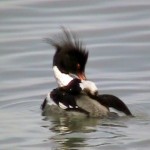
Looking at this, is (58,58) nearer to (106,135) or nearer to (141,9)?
(106,135)

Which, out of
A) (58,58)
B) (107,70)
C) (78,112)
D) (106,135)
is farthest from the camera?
(107,70)

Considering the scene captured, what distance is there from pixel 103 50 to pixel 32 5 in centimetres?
339

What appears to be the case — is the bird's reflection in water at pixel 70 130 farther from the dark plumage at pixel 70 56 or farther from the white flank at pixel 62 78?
the dark plumage at pixel 70 56

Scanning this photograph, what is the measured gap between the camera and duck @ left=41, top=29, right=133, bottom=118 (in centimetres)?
1093

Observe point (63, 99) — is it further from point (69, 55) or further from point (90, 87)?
point (69, 55)

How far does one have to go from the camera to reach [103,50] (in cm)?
1541

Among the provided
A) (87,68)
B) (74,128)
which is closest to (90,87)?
(74,128)

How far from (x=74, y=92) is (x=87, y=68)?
3.26 metres

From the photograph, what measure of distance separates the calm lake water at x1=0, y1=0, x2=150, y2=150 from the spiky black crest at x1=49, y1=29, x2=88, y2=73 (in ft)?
1.93

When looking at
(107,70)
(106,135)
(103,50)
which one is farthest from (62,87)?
(103,50)

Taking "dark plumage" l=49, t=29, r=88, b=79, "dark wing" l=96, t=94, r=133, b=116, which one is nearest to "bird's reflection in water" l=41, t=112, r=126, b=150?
"dark wing" l=96, t=94, r=133, b=116

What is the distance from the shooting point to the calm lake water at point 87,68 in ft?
34.0

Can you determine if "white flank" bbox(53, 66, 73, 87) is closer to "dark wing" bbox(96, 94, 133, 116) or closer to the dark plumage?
the dark plumage

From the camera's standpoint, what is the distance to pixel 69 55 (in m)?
11.7
